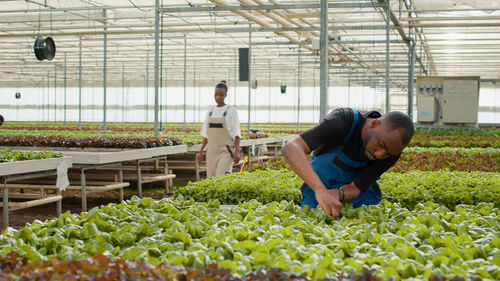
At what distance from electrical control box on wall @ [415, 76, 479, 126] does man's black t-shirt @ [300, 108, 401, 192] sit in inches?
496

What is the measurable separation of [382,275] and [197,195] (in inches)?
110

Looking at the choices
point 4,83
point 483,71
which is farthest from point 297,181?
point 4,83

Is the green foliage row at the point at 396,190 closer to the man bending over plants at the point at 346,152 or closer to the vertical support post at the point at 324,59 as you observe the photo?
the man bending over plants at the point at 346,152

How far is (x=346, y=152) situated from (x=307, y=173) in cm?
40

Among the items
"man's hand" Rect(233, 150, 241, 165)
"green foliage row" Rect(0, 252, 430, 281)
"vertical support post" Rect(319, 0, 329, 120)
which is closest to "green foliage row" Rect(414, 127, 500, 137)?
"vertical support post" Rect(319, 0, 329, 120)

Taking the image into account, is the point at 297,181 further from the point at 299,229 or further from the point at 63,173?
the point at 63,173

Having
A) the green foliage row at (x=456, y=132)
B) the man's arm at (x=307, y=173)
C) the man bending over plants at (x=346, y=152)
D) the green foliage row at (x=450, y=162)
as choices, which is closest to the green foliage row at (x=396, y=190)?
the man bending over plants at (x=346, y=152)

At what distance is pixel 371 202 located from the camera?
355cm

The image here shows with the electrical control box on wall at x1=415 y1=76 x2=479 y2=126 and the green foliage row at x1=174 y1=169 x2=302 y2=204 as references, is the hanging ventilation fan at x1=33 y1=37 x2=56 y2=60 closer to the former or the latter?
the green foliage row at x1=174 y1=169 x2=302 y2=204

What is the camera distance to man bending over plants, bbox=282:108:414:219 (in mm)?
2756

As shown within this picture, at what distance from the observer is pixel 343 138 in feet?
10.1

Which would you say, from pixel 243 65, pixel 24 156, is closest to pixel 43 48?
pixel 243 65

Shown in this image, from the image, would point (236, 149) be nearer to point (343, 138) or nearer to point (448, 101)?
point (343, 138)

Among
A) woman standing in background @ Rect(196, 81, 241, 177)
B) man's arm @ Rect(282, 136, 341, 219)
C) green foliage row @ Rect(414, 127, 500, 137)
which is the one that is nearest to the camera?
man's arm @ Rect(282, 136, 341, 219)
